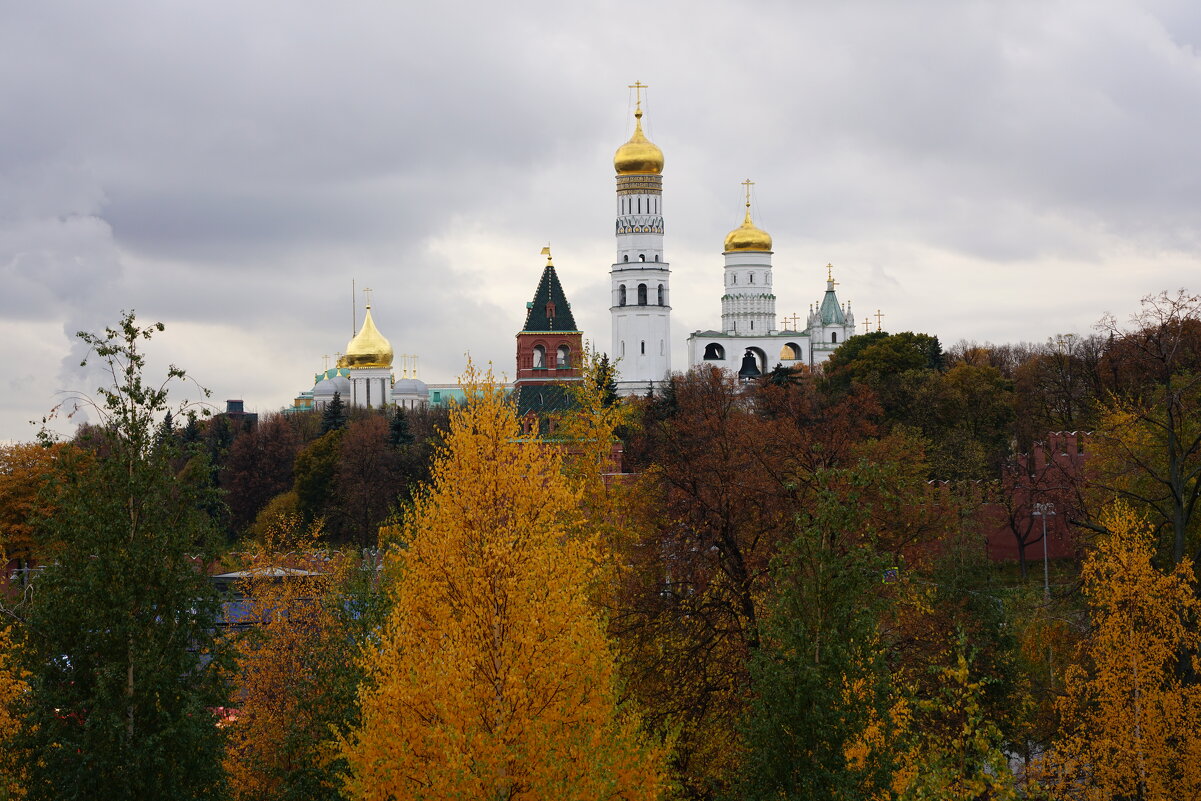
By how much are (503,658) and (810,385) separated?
61.9 m

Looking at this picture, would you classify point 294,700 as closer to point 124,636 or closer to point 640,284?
point 124,636

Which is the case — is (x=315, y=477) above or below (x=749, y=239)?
below

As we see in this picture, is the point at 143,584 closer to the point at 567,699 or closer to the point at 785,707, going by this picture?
the point at 567,699

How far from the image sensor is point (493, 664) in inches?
576

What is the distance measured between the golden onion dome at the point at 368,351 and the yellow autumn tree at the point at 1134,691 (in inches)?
4179

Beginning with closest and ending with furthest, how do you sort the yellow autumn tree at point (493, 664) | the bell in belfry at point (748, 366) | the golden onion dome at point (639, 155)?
the yellow autumn tree at point (493, 664) < the golden onion dome at point (639, 155) < the bell in belfry at point (748, 366)

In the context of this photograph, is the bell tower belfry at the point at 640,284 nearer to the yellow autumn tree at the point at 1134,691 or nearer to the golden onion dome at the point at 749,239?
the golden onion dome at the point at 749,239

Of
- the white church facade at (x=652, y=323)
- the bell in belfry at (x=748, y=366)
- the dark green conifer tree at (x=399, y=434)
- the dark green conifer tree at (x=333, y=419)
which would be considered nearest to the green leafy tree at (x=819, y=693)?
the dark green conifer tree at (x=399, y=434)

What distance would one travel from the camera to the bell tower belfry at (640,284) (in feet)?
333

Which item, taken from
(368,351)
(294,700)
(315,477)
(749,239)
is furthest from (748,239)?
(294,700)

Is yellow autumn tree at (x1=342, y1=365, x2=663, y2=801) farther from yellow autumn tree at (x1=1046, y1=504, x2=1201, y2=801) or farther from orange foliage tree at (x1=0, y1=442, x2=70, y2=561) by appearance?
orange foliage tree at (x1=0, y1=442, x2=70, y2=561)

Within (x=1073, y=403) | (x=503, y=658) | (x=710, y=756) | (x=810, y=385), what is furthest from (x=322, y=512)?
(x=503, y=658)

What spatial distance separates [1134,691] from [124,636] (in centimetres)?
1253

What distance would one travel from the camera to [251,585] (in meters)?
34.0
